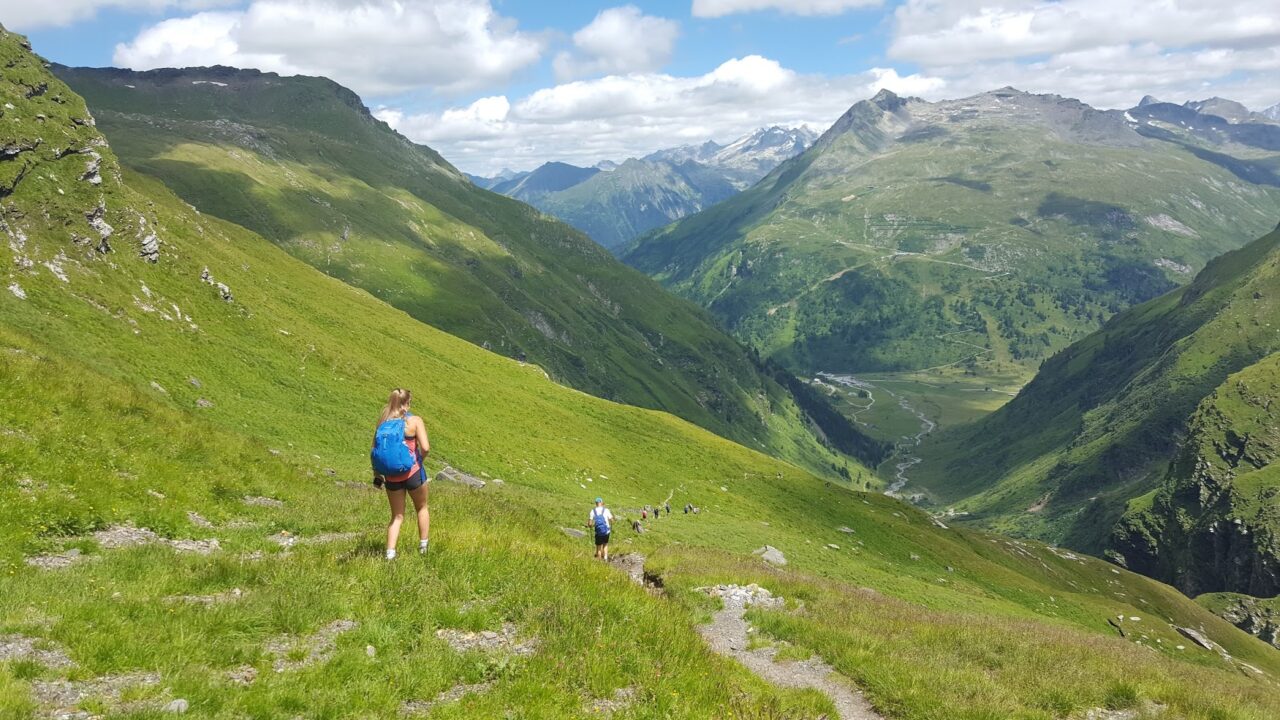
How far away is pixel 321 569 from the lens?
13383mm

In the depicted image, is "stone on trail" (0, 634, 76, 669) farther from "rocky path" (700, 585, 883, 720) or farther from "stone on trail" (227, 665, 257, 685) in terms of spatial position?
"rocky path" (700, 585, 883, 720)

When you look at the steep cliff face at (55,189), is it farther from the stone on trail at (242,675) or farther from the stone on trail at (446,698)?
the stone on trail at (446,698)

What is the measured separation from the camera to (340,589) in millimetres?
12656

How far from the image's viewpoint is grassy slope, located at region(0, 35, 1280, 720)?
10.5 metres

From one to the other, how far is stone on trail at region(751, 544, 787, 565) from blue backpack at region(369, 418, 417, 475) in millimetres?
36647

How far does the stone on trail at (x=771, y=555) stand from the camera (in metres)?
46.7

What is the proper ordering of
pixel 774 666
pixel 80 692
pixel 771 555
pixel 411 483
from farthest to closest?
pixel 771 555
pixel 774 666
pixel 411 483
pixel 80 692

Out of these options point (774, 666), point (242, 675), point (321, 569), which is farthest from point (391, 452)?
point (774, 666)

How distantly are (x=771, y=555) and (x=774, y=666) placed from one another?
31.7m

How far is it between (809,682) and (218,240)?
307 feet

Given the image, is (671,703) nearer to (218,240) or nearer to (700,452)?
(700,452)

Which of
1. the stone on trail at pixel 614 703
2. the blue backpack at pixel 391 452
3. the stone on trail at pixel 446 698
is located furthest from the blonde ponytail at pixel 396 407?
the stone on trail at pixel 614 703

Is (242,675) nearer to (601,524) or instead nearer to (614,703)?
(614,703)

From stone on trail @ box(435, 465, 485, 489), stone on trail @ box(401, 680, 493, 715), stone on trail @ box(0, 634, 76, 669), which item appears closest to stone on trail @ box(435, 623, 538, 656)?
stone on trail @ box(401, 680, 493, 715)
